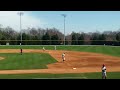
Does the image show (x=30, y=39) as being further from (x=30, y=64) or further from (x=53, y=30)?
(x=53, y=30)
